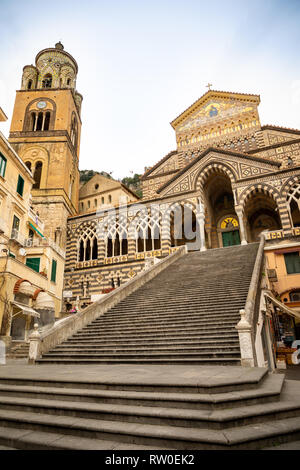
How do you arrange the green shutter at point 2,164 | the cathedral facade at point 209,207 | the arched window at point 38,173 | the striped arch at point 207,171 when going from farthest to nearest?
1. the arched window at point 38,173
2. the striped arch at point 207,171
3. the cathedral facade at point 209,207
4. the green shutter at point 2,164

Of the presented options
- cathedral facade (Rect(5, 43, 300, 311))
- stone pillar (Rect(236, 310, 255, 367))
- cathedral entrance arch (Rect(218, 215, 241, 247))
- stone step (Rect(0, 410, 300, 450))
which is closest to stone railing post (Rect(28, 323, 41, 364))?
stone step (Rect(0, 410, 300, 450))

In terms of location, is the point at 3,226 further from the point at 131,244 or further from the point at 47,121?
the point at 47,121

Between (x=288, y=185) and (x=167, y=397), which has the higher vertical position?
(x=288, y=185)

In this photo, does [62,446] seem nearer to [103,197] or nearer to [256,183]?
[256,183]

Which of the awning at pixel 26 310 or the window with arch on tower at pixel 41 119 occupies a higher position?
the window with arch on tower at pixel 41 119

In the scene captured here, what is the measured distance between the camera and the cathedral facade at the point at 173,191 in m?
23.7

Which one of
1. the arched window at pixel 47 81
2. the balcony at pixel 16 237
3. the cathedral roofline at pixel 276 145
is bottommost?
the balcony at pixel 16 237

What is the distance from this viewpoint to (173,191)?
25781 millimetres

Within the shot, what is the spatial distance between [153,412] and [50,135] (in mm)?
33927

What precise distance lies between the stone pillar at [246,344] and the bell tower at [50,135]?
930 inches

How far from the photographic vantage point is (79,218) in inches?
1166

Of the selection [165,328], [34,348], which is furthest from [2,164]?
[165,328]

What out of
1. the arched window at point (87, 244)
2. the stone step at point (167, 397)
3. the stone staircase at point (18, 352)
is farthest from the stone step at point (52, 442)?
the arched window at point (87, 244)

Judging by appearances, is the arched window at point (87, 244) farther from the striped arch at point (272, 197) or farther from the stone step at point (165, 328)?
the stone step at point (165, 328)
